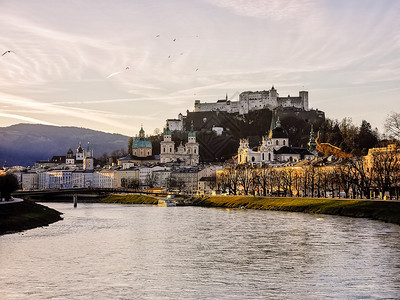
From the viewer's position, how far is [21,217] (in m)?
58.4

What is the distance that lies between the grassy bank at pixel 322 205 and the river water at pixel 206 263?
535cm

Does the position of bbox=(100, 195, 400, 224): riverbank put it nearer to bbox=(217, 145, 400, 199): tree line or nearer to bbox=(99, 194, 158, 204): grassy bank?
bbox=(217, 145, 400, 199): tree line

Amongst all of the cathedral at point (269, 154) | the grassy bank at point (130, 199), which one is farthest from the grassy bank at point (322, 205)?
the cathedral at point (269, 154)

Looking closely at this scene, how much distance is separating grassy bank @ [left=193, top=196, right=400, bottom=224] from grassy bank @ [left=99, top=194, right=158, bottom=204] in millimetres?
20598

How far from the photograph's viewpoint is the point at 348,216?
65.3 metres

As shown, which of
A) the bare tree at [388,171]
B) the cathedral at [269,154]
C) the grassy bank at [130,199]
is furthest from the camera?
the cathedral at [269,154]

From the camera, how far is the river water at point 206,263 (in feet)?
89.1

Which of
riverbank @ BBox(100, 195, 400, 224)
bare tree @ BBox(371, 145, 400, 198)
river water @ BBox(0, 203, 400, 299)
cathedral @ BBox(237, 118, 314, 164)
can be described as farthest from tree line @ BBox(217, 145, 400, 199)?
river water @ BBox(0, 203, 400, 299)

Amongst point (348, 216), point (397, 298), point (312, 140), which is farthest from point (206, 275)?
point (312, 140)

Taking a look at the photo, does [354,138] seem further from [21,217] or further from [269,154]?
[21,217]

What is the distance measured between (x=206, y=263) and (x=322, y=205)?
42.3 meters

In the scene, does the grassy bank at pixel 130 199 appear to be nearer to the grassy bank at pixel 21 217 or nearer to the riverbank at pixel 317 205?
the riverbank at pixel 317 205

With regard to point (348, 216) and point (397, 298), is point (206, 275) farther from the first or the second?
point (348, 216)

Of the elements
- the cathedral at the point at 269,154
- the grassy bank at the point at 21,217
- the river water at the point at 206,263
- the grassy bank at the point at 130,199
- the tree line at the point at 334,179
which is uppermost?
the cathedral at the point at 269,154
